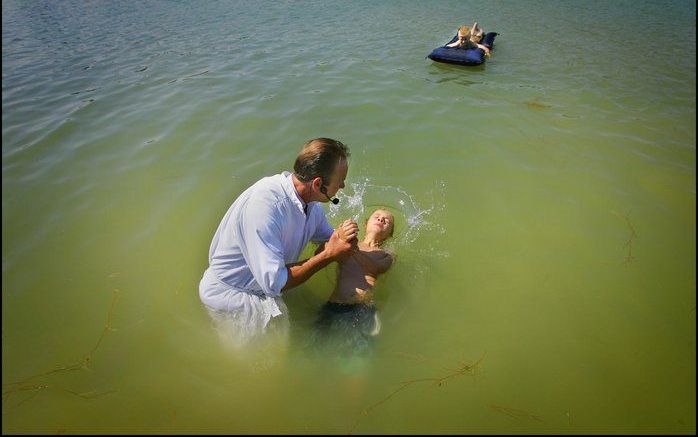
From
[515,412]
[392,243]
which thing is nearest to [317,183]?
[392,243]

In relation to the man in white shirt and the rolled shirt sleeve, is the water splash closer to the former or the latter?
the man in white shirt

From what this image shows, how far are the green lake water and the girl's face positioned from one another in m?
0.18

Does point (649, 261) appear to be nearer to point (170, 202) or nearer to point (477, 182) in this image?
point (477, 182)

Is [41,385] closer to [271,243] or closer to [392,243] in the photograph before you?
[271,243]

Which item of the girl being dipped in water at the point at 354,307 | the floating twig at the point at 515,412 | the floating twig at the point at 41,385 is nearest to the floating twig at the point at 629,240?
the floating twig at the point at 515,412

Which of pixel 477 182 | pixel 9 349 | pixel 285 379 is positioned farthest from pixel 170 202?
pixel 477 182

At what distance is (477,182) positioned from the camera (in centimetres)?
519

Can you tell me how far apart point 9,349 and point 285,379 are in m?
2.41

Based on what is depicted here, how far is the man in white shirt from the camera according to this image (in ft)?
8.60

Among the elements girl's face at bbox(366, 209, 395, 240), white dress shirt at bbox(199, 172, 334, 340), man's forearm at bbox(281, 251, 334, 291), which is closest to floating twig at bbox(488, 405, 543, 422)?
man's forearm at bbox(281, 251, 334, 291)

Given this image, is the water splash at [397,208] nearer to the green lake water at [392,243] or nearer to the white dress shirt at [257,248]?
the green lake water at [392,243]

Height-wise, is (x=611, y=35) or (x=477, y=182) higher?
(x=611, y=35)

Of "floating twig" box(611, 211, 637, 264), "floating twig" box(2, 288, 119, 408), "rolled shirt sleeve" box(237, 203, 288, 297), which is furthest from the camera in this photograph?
"floating twig" box(611, 211, 637, 264)

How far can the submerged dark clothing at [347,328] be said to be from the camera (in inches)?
126
